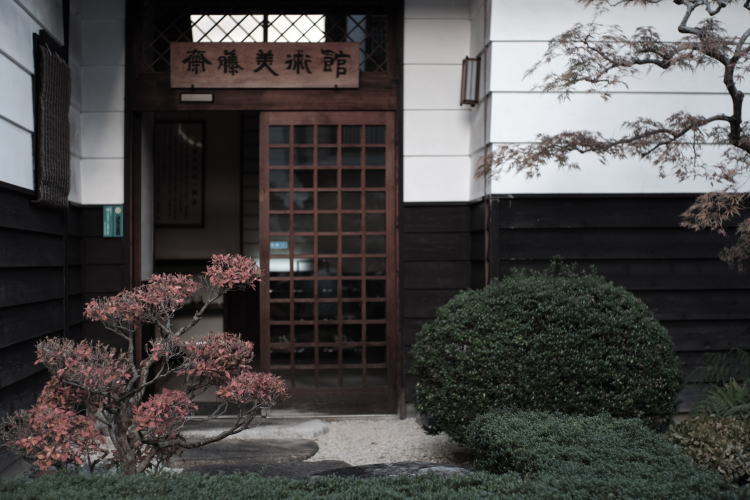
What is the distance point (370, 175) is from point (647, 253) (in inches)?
97.6

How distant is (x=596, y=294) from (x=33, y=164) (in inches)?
159

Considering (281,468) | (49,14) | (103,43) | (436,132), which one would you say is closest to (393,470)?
(281,468)

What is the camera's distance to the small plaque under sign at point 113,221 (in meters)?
6.03

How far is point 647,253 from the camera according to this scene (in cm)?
560

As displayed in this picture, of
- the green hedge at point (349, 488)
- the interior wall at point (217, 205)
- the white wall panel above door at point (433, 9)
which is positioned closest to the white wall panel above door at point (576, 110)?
the white wall panel above door at point (433, 9)

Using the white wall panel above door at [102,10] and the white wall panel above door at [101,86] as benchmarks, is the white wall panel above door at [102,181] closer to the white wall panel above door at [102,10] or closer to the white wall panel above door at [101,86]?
the white wall panel above door at [101,86]

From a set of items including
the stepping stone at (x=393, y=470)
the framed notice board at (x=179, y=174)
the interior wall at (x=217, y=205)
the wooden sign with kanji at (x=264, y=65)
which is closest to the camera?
the stepping stone at (x=393, y=470)

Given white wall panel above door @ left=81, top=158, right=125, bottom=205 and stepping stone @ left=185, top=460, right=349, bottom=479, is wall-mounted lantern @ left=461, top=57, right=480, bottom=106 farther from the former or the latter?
stepping stone @ left=185, top=460, right=349, bottom=479

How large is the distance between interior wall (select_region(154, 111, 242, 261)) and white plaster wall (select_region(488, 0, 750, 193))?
524 centimetres

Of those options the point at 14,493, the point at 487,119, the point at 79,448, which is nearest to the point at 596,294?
the point at 487,119

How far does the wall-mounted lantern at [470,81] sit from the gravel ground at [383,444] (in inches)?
113

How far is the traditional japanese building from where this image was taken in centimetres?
553

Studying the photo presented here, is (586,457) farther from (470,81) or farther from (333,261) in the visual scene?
(470,81)

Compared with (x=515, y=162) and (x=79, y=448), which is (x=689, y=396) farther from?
(x=79, y=448)
